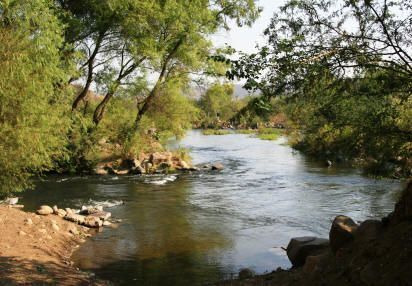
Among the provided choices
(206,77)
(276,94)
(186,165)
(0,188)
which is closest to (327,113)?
(276,94)

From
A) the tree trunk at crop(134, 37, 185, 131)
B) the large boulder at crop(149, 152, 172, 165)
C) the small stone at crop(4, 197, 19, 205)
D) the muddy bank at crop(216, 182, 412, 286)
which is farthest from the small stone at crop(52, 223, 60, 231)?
the tree trunk at crop(134, 37, 185, 131)

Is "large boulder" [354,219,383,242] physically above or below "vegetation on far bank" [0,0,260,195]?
below

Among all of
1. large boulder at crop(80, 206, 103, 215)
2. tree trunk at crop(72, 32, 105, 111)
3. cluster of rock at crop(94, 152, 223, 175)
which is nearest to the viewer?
large boulder at crop(80, 206, 103, 215)

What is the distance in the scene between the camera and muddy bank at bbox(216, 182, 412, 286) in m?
6.10

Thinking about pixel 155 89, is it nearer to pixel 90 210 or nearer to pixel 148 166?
pixel 148 166

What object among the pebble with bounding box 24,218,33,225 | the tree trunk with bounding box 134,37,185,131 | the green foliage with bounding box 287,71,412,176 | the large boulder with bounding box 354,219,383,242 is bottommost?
the pebble with bounding box 24,218,33,225

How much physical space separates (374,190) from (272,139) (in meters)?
36.7

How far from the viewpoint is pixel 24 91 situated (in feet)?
42.4

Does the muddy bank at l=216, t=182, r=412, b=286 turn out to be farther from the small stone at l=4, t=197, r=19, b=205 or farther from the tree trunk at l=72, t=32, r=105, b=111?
the tree trunk at l=72, t=32, r=105, b=111

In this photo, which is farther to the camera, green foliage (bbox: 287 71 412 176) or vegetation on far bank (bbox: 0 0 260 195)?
vegetation on far bank (bbox: 0 0 260 195)

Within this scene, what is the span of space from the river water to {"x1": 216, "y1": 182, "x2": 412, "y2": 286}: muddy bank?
2.57 m

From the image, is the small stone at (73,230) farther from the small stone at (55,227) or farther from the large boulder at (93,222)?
the large boulder at (93,222)

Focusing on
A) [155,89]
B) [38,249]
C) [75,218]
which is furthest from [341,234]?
[155,89]

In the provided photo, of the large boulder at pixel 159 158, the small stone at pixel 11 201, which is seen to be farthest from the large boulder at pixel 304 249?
the large boulder at pixel 159 158
